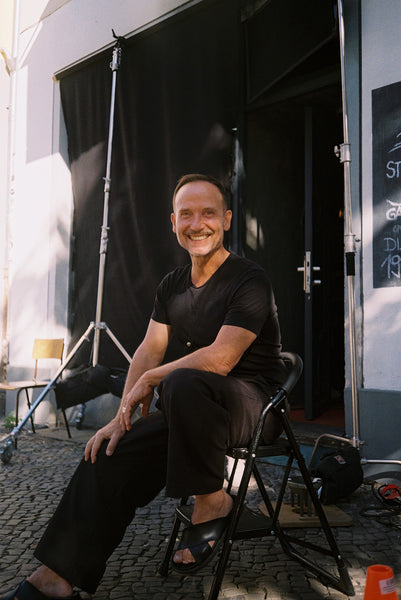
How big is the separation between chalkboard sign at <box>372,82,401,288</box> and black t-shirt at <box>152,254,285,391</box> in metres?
1.71

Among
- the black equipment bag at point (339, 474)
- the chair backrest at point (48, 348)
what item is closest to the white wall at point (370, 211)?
the black equipment bag at point (339, 474)

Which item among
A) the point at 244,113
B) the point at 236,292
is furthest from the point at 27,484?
the point at 244,113

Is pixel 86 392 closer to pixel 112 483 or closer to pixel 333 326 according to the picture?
pixel 333 326

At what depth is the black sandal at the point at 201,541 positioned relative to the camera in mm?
1752

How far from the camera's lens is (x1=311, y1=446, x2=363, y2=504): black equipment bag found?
10.2 ft

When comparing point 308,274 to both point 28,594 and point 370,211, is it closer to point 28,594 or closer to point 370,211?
point 370,211

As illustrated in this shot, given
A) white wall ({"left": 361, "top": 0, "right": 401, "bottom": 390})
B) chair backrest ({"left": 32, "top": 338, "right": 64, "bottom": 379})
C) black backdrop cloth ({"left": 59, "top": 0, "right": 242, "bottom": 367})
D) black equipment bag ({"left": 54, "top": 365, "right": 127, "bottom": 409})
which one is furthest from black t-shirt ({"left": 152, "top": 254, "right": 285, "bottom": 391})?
chair backrest ({"left": 32, "top": 338, "right": 64, "bottom": 379})

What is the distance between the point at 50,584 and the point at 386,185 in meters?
3.11

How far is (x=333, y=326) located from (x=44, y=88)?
4.47 m

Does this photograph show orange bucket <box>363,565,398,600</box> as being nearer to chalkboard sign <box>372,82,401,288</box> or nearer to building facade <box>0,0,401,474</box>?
building facade <box>0,0,401,474</box>

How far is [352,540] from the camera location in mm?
2662

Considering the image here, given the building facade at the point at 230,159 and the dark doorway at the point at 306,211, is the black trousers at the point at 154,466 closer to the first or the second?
the building facade at the point at 230,159

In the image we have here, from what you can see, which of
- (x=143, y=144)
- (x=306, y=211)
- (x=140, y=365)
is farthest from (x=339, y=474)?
(x=143, y=144)

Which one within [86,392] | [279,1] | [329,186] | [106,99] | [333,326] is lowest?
[86,392]
